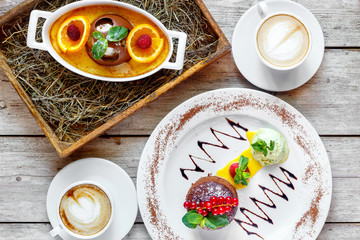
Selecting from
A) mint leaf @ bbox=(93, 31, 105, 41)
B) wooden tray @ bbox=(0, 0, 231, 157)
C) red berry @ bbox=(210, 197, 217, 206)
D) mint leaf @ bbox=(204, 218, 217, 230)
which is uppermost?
mint leaf @ bbox=(93, 31, 105, 41)

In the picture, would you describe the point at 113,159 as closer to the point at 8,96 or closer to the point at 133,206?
the point at 133,206

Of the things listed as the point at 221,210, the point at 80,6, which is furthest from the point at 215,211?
the point at 80,6

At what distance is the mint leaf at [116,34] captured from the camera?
1.32 m

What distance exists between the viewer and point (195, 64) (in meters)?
1.43

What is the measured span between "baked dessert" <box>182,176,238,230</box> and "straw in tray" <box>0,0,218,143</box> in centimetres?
38

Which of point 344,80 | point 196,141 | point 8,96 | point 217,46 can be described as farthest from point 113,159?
point 344,80

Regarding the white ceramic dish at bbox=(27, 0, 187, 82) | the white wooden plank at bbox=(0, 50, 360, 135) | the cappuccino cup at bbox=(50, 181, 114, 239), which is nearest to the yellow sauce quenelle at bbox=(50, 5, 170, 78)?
the white ceramic dish at bbox=(27, 0, 187, 82)

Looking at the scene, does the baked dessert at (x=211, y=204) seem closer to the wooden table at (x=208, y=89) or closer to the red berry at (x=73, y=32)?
the wooden table at (x=208, y=89)

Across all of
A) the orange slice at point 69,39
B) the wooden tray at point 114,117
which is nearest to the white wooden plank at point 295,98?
the wooden tray at point 114,117

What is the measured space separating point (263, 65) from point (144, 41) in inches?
17.2

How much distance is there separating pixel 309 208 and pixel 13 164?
3.62ft

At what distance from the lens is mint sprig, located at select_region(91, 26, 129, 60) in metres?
1.30

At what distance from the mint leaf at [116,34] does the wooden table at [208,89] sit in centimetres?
29

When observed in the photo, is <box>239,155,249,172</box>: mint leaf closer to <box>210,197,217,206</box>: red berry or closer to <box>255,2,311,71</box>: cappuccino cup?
<box>210,197,217,206</box>: red berry
